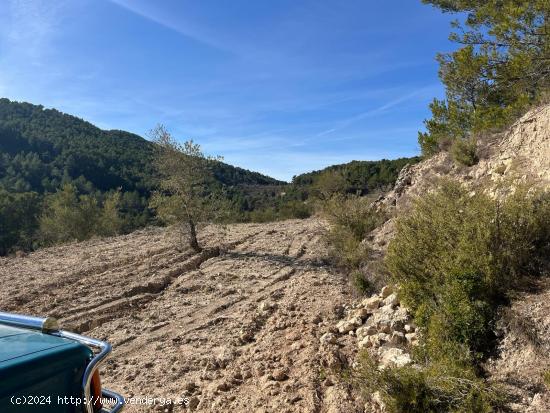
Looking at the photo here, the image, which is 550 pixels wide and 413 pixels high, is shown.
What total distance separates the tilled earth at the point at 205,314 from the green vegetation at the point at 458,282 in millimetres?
743

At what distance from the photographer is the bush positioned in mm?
9531

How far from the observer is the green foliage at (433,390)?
123 inches

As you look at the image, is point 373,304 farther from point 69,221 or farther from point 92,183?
point 92,183

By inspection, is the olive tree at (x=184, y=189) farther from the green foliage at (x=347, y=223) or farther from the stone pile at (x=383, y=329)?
the stone pile at (x=383, y=329)

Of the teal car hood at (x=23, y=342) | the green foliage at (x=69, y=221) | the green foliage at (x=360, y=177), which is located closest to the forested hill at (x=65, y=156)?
the green foliage at (x=360, y=177)

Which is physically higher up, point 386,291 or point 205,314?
point 386,291

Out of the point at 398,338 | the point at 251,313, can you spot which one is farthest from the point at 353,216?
the point at 398,338

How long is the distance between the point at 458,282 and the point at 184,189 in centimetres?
1053

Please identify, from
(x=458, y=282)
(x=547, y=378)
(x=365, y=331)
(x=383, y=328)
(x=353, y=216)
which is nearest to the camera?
(x=547, y=378)

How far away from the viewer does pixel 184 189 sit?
1340 centimetres

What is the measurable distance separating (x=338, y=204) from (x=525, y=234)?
261 inches

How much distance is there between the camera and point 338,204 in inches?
438

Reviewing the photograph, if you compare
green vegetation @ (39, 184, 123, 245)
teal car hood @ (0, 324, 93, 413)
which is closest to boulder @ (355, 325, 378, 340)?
teal car hood @ (0, 324, 93, 413)

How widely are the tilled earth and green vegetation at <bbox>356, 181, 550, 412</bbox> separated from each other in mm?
743
